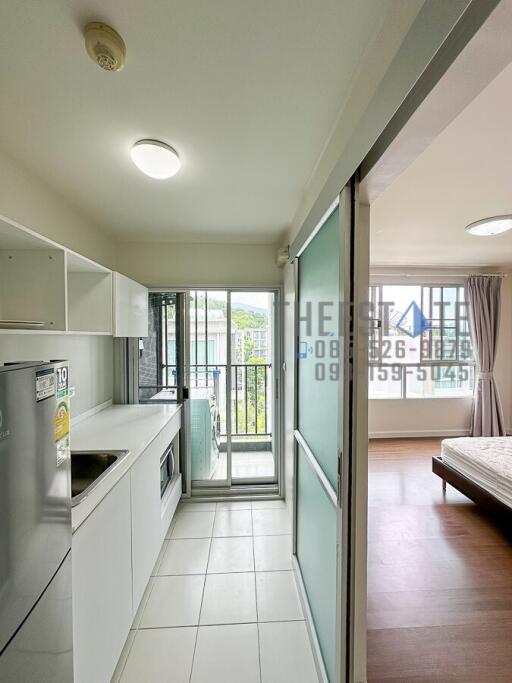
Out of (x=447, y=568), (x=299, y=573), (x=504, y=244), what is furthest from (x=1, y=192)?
(x=504, y=244)

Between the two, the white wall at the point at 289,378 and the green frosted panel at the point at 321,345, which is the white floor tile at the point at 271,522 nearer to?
the white wall at the point at 289,378

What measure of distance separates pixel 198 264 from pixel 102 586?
2402mm

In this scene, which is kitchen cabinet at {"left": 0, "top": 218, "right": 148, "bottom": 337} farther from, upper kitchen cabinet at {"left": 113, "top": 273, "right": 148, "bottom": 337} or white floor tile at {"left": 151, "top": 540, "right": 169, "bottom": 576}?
white floor tile at {"left": 151, "top": 540, "right": 169, "bottom": 576}

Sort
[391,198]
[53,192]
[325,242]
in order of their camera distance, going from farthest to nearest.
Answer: [391,198]
[53,192]
[325,242]

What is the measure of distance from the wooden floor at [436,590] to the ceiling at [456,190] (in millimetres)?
2506

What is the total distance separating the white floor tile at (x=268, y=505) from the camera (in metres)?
2.72

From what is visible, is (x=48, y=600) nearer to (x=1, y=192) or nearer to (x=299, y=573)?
(x=299, y=573)

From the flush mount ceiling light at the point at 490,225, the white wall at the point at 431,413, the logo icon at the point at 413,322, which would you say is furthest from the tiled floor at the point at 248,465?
the flush mount ceiling light at the point at 490,225

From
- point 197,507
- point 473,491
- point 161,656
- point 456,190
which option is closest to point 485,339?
point 473,491

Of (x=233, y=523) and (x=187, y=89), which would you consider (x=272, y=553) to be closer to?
(x=233, y=523)

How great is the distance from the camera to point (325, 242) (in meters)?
1.41

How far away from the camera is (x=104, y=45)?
87 cm

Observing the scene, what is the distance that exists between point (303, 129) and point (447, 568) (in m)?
2.82

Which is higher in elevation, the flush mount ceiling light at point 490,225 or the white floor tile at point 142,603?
the flush mount ceiling light at point 490,225
